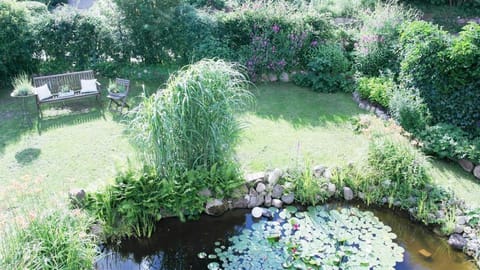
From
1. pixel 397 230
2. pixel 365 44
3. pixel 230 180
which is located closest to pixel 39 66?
pixel 230 180

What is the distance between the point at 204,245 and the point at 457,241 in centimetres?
330

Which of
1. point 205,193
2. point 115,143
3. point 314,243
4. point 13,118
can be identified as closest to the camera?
point 314,243

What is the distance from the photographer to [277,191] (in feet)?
20.0

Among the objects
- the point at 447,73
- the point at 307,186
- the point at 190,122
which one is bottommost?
the point at 307,186

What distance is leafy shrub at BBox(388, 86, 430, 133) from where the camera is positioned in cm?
747

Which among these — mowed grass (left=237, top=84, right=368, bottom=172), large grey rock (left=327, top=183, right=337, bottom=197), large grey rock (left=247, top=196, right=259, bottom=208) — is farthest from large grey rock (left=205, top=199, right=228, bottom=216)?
large grey rock (left=327, top=183, right=337, bottom=197)

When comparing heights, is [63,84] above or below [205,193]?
above

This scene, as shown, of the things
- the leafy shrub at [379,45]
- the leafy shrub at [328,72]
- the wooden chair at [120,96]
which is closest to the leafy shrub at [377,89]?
the leafy shrub at [379,45]

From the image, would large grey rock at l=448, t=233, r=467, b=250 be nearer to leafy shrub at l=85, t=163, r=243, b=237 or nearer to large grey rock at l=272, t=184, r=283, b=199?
large grey rock at l=272, t=184, r=283, b=199

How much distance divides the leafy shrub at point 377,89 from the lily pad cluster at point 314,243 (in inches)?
129

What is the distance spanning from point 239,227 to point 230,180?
2.20 feet

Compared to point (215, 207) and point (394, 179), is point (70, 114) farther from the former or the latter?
point (394, 179)

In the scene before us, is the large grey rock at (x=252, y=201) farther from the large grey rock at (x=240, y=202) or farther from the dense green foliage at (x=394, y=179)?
the dense green foliage at (x=394, y=179)

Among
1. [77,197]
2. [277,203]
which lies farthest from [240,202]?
[77,197]
